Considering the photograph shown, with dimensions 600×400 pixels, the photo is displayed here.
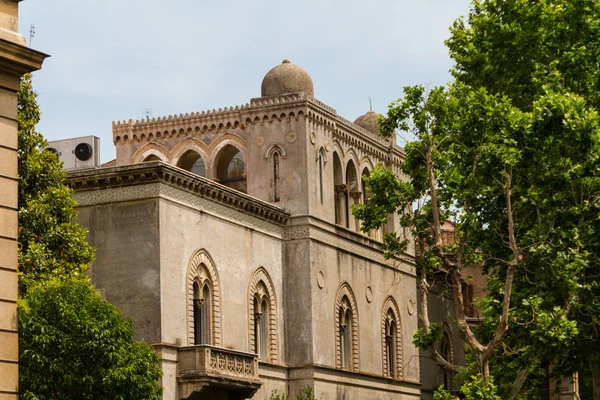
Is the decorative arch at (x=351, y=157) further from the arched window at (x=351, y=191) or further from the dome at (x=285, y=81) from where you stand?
the dome at (x=285, y=81)

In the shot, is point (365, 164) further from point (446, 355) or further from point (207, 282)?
point (446, 355)

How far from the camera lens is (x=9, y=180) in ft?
47.7

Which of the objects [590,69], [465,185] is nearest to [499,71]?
[590,69]

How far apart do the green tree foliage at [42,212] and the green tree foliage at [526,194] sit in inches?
263

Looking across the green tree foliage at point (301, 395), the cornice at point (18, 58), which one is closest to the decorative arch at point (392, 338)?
the green tree foliage at point (301, 395)

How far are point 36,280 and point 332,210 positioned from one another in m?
14.0

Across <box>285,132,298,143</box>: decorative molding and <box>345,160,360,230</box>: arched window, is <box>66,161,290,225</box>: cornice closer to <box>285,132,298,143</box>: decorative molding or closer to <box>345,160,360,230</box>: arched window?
<box>285,132,298,143</box>: decorative molding

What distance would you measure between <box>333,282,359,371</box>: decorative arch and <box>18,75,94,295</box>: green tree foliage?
1178 centimetres

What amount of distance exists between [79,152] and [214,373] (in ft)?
29.2

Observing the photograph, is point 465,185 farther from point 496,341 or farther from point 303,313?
point 303,313

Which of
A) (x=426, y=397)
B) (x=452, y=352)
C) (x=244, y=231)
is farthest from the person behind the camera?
(x=452, y=352)

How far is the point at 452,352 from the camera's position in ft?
177

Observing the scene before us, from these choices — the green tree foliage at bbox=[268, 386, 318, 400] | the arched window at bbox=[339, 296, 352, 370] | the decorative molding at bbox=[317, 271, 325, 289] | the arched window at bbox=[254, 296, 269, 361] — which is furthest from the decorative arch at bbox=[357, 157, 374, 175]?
the green tree foliage at bbox=[268, 386, 318, 400]

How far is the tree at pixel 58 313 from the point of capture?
26.4m
